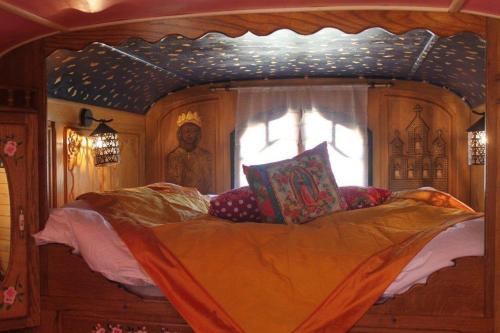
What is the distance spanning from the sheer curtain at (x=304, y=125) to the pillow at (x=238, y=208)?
2.05 metres

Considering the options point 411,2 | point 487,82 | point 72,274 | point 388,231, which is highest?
point 411,2

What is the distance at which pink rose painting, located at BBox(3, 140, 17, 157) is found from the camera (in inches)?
104

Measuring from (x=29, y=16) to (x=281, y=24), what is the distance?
42.6 inches

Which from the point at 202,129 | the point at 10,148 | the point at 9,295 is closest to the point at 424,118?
the point at 202,129

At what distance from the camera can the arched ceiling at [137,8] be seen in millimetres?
2152

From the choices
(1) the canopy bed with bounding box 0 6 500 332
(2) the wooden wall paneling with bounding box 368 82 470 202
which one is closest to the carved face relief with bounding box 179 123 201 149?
(2) the wooden wall paneling with bounding box 368 82 470 202

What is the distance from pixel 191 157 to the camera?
17.6 feet

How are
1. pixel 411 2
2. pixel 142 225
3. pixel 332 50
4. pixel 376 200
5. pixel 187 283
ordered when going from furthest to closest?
pixel 332 50 < pixel 376 200 < pixel 142 225 < pixel 187 283 < pixel 411 2

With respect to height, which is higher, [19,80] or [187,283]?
[19,80]

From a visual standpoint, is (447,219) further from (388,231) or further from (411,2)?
(411,2)

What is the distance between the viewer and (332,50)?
3.85 metres

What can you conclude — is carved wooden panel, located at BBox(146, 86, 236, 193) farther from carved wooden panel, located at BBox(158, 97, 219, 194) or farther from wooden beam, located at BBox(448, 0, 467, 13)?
wooden beam, located at BBox(448, 0, 467, 13)

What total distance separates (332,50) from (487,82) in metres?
1.74

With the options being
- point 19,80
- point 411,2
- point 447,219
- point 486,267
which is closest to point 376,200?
point 447,219
